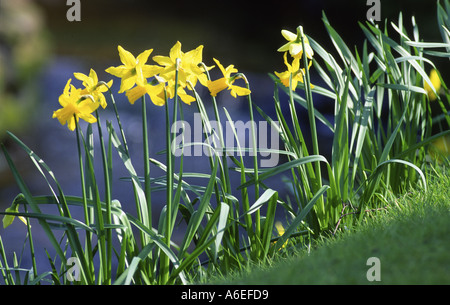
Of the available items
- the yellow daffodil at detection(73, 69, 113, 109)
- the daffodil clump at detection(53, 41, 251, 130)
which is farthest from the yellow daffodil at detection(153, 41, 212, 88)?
the yellow daffodil at detection(73, 69, 113, 109)

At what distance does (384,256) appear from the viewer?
1018 mm

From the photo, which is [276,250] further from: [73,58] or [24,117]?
[73,58]

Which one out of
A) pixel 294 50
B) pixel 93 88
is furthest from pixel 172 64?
pixel 294 50

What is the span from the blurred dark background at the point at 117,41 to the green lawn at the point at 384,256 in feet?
11.0

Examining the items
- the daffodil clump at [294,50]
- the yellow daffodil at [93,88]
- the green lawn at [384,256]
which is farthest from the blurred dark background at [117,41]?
the green lawn at [384,256]

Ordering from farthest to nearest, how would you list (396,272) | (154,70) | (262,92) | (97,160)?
Answer: 1. (262,92)
2. (97,160)
3. (154,70)
4. (396,272)

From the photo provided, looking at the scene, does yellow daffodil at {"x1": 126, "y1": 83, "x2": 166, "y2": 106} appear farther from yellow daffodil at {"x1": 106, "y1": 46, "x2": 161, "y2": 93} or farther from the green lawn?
the green lawn

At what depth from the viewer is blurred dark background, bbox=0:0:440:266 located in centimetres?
509

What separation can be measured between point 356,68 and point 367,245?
0.83 m

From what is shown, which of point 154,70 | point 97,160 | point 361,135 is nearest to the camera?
point 154,70

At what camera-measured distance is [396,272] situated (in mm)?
957

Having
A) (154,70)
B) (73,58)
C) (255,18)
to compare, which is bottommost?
(154,70)
